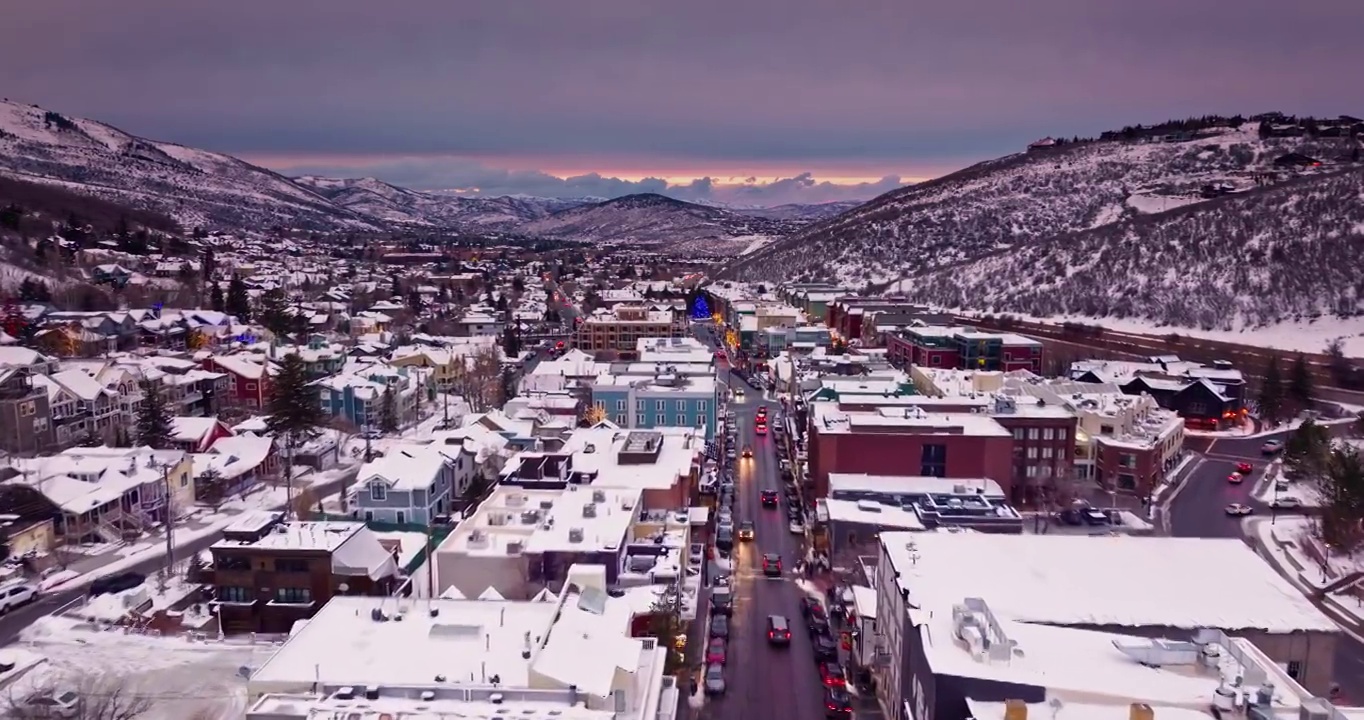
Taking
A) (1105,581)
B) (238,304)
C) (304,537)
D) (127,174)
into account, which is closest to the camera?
(1105,581)

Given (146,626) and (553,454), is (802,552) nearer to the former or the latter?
(553,454)

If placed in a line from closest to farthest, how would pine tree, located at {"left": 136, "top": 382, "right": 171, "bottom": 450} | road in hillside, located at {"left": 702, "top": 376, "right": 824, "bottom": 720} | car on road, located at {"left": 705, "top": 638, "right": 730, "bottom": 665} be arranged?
road in hillside, located at {"left": 702, "top": 376, "right": 824, "bottom": 720} < car on road, located at {"left": 705, "top": 638, "right": 730, "bottom": 665} < pine tree, located at {"left": 136, "top": 382, "right": 171, "bottom": 450}

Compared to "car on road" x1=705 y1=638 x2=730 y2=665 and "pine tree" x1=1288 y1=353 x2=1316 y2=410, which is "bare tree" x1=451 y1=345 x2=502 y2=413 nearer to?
"car on road" x1=705 y1=638 x2=730 y2=665

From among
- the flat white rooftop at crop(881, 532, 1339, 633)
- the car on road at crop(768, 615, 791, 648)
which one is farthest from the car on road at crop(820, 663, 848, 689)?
the flat white rooftop at crop(881, 532, 1339, 633)

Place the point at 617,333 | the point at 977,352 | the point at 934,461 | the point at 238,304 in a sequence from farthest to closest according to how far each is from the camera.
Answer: the point at 617,333
the point at 238,304
the point at 977,352
the point at 934,461

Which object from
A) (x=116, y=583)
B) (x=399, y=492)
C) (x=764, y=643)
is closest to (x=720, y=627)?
(x=764, y=643)

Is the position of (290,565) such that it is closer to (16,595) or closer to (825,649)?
(16,595)

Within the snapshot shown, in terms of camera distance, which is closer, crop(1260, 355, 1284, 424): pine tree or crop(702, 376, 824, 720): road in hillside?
crop(702, 376, 824, 720): road in hillside

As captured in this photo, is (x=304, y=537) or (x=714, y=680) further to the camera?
(x=304, y=537)
